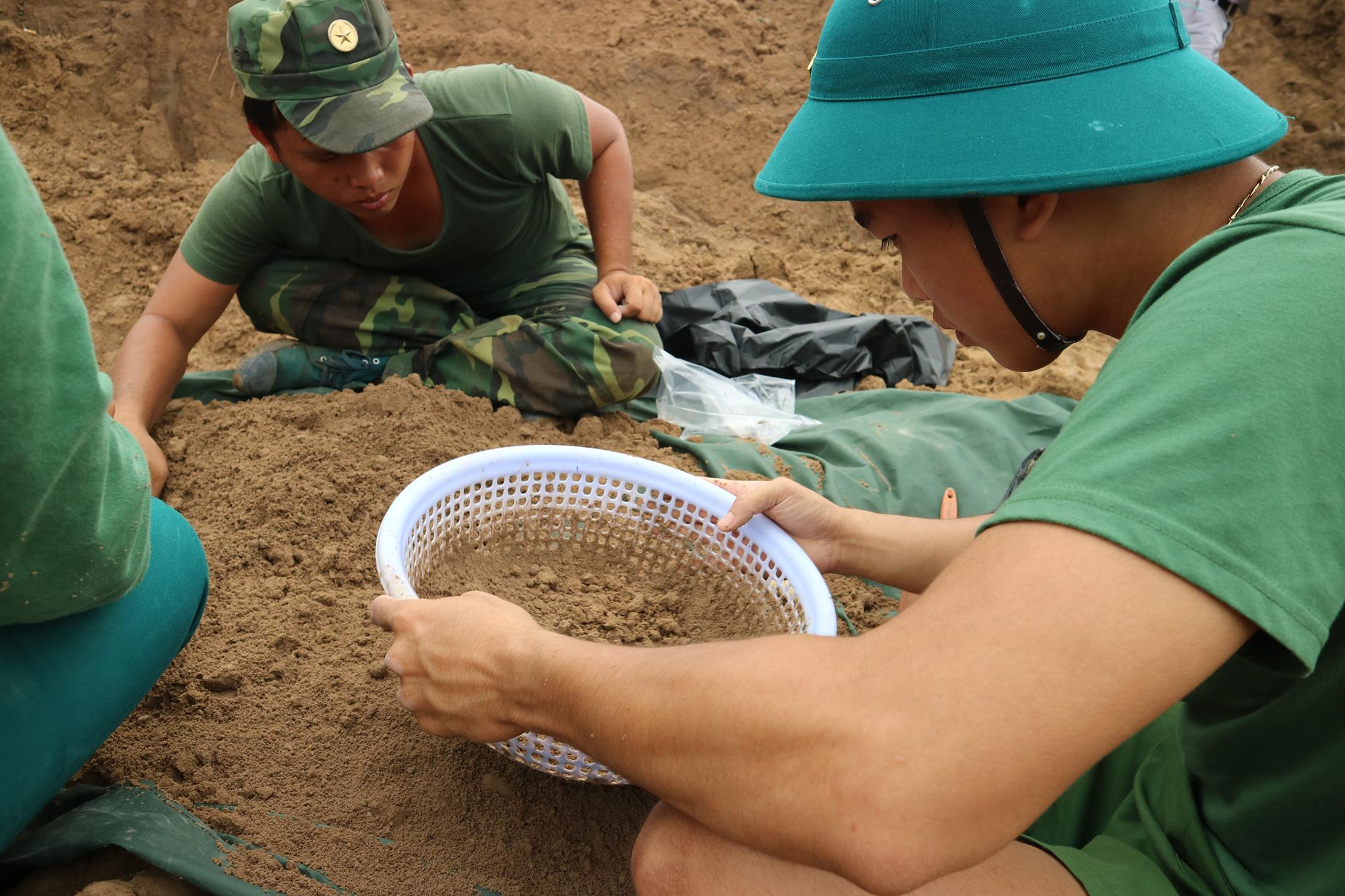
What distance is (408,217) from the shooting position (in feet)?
8.96

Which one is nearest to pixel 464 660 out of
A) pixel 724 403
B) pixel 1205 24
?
pixel 724 403

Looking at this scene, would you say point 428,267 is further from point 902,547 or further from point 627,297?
point 902,547

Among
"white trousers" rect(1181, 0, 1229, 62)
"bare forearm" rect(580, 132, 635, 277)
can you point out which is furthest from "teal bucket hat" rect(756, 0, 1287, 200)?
"white trousers" rect(1181, 0, 1229, 62)

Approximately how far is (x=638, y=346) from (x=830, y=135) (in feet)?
5.37

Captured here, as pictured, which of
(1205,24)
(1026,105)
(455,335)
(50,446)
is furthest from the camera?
(1205,24)

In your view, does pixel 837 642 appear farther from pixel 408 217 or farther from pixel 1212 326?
pixel 408 217

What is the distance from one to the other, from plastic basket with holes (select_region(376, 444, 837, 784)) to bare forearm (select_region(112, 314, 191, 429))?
1.18 m

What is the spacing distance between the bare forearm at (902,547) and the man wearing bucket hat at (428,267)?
3.93ft

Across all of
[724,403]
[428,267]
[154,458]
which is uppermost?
[428,267]

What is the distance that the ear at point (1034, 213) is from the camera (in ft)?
3.55

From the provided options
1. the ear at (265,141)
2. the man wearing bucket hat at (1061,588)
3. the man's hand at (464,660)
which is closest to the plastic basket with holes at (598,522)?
the man's hand at (464,660)

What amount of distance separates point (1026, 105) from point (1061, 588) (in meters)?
0.55

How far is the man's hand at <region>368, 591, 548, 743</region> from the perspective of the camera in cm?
115

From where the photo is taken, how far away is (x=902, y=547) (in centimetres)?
163
